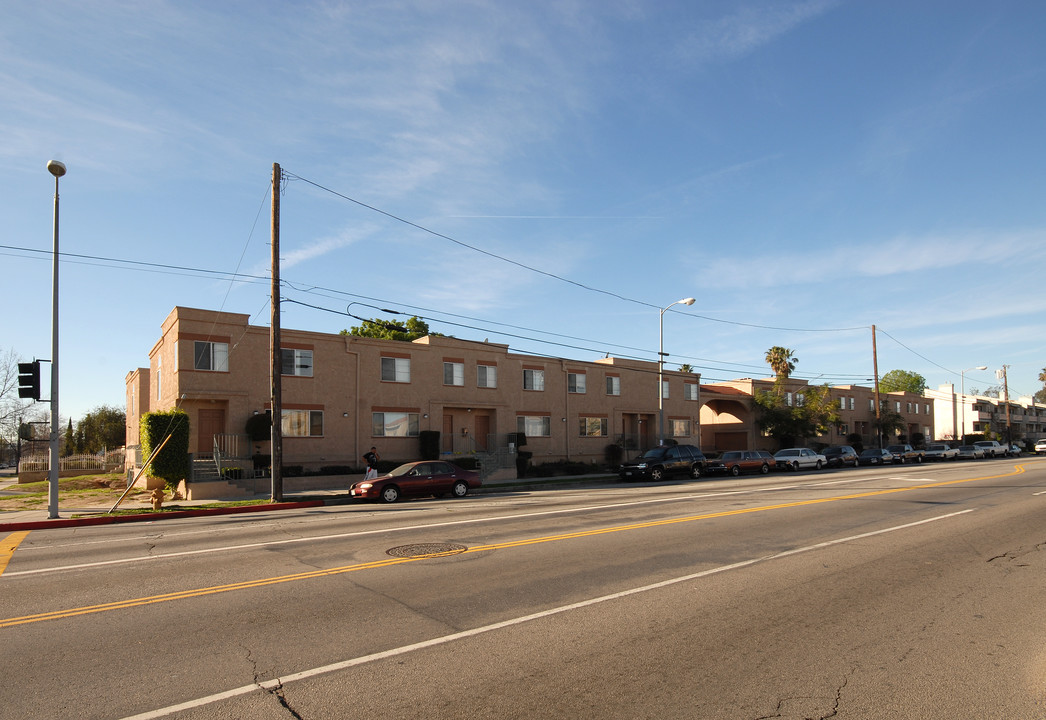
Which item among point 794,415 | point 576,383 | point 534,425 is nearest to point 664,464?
point 534,425

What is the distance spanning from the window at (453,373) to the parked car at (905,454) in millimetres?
33713

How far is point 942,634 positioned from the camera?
21.8ft

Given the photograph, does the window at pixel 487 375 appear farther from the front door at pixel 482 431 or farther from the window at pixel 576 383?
the window at pixel 576 383

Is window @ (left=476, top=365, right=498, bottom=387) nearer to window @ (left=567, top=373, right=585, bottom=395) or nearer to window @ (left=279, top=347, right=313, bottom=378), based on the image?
window @ (left=567, top=373, right=585, bottom=395)

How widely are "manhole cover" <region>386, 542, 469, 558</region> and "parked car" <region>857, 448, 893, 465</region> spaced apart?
44.3 meters

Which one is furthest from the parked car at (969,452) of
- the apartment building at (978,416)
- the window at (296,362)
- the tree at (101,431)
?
the tree at (101,431)

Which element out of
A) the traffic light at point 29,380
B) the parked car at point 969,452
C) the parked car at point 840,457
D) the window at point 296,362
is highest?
the window at point 296,362

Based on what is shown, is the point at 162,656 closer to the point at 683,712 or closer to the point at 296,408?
the point at 683,712

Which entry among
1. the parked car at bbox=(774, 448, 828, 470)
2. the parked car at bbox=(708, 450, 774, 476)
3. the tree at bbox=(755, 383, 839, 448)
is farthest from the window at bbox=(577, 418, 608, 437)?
the tree at bbox=(755, 383, 839, 448)

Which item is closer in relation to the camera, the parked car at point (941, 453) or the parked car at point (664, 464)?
the parked car at point (664, 464)

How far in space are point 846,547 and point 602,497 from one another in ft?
35.0

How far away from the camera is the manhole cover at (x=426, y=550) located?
1049 centimetres

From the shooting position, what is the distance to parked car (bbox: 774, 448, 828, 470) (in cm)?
4109

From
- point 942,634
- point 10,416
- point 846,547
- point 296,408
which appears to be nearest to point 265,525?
point 846,547
